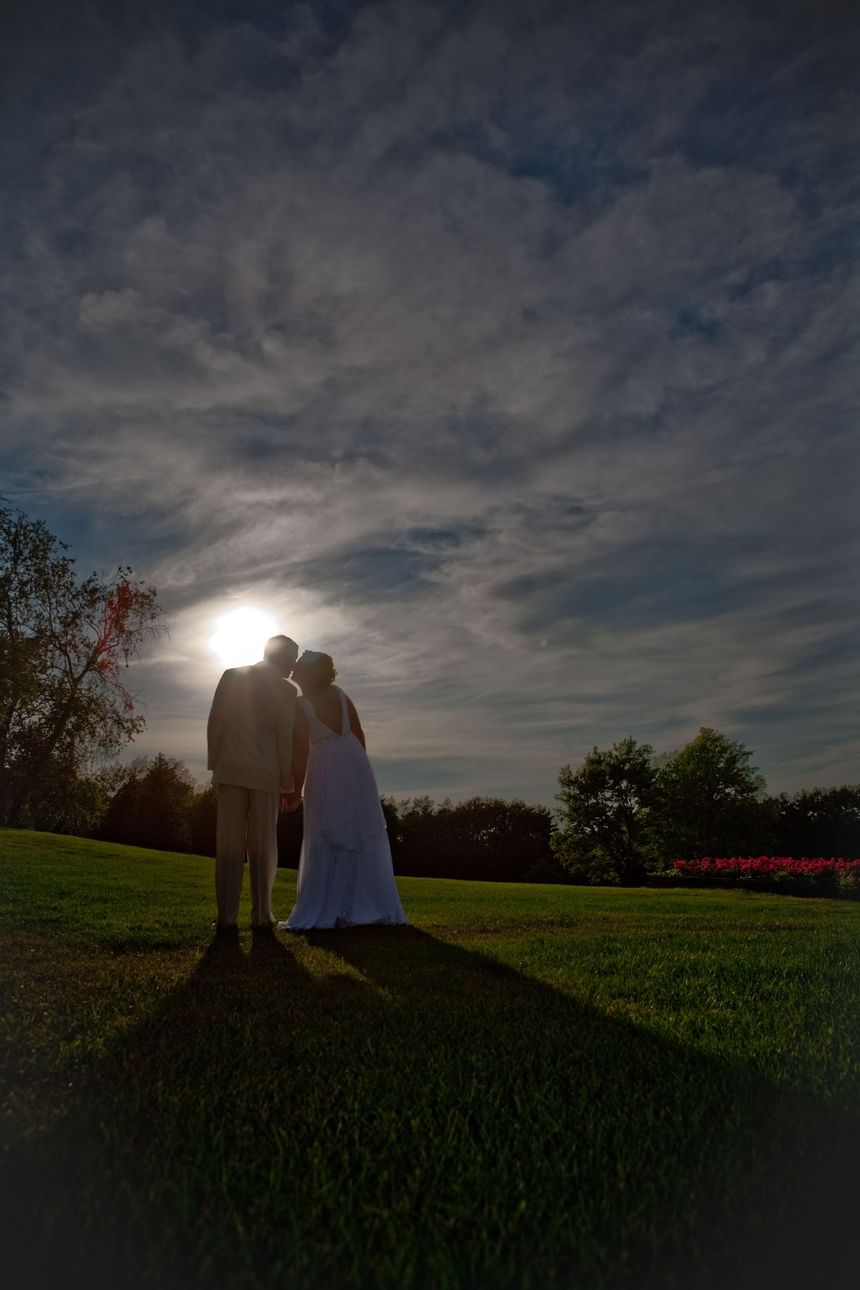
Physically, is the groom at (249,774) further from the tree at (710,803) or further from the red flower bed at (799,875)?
the tree at (710,803)

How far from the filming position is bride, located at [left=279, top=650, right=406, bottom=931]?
8.50 meters

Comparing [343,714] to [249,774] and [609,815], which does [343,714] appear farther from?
→ [609,815]

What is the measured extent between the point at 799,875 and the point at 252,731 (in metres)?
18.1

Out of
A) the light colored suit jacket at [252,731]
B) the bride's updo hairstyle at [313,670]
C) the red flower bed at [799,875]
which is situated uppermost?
the bride's updo hairstyle at [313,670]

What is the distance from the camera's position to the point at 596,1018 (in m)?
4.15

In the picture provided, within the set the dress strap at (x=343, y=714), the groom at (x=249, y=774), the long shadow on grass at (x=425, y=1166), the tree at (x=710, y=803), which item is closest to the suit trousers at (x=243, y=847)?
the groom at (x=249, y=774)

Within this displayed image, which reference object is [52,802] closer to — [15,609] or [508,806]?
[15,609]

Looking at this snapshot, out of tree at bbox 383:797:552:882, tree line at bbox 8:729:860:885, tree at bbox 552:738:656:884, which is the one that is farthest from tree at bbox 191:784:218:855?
tree at bbox 552:738:656:884

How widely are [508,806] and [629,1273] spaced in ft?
172

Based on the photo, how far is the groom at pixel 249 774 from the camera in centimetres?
799

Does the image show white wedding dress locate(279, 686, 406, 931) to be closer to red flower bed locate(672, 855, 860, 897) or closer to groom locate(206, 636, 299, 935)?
groom locate(206, 636, 299, 935)

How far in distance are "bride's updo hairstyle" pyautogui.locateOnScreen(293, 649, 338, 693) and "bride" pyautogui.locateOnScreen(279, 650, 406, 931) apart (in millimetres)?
12

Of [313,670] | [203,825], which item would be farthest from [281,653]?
[203,825]

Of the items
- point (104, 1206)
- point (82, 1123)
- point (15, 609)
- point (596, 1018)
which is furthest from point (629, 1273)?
point (15, 609)
